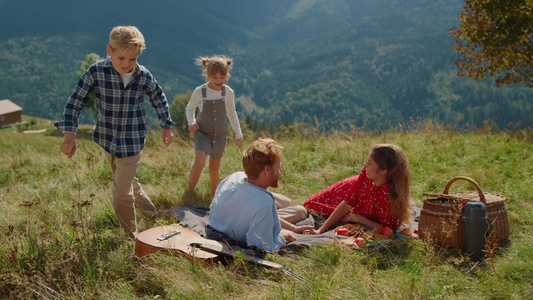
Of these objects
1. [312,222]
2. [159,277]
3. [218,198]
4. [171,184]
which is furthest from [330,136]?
[159,277]

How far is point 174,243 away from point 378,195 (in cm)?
220

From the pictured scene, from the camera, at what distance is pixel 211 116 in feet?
18.7

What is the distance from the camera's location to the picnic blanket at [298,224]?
3.80 m

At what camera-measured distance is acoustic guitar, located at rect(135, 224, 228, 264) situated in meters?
3.44

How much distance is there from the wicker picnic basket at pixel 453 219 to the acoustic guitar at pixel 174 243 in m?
1.88

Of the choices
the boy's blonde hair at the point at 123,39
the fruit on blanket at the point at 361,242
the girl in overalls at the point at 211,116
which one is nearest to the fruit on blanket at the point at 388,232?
the fruit on blanket at the point at 361,242

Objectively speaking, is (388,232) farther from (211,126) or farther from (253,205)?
(211,126)

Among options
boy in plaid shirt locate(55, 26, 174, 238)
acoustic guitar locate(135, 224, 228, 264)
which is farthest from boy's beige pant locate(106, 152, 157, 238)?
acoustic guitar locate(135, 224, 228, 264)

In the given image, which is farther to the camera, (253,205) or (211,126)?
(211,126)

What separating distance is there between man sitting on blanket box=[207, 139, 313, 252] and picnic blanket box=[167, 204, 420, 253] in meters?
0.14

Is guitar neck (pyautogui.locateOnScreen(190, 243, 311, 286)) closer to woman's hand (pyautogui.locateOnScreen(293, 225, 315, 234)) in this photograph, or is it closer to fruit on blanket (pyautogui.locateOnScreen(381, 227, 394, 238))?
woman's hand (pyautogui.locateOnScreen(293, 225, 315, 234))

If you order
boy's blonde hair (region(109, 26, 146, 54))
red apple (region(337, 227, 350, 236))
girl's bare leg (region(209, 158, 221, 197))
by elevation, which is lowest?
red apple (region(337, 227, 350, 236))

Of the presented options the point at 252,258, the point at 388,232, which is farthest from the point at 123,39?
the point at 388,232

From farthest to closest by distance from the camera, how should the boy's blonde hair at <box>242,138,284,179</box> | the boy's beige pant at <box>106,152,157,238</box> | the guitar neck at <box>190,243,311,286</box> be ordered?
the boy's beige pant at <box>106,152,157,238</box>, the boy's blonde hair at <box>242,138,284,179</box>, the guitar neck at <box>190,243,311,286</box>
